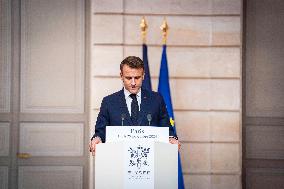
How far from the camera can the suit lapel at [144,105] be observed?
132 inches

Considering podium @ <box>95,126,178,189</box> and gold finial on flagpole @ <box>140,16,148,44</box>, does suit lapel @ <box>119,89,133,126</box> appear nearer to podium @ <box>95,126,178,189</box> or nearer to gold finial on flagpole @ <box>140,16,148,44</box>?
podium @ <box>95,126,178,189</box>

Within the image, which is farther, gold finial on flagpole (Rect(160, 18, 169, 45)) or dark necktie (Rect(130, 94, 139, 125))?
gold finial on flagpole (Rect(160, 18, 169, 45))

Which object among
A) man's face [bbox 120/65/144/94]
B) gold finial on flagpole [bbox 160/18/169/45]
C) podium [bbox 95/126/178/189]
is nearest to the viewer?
podium [bbox 95/126/178/189]

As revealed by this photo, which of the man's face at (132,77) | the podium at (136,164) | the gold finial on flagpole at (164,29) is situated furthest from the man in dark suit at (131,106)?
the gold finial on flagpole at (164,29)

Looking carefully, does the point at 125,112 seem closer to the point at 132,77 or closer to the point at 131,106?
the point at 131,106

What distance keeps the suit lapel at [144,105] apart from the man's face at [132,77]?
0.47ft

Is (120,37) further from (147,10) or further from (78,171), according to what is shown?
(78,171)

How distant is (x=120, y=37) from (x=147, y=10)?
0.51 m

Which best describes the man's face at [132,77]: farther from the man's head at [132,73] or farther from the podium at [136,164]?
the podium at [136,164]

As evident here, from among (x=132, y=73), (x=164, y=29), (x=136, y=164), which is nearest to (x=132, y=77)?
(x=132, y=73)

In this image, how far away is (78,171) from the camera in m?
5.60

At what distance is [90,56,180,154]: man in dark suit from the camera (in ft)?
10.8

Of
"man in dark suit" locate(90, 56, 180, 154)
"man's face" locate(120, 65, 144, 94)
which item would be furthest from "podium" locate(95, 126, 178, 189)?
"man's face" locate(120, 65, 144, 94)

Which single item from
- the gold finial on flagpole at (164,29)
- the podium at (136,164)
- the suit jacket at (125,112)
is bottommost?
the podium at (136,164)
